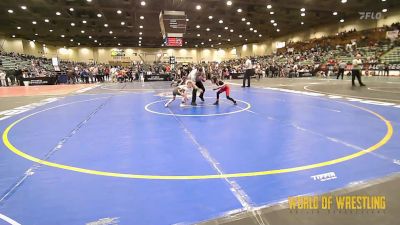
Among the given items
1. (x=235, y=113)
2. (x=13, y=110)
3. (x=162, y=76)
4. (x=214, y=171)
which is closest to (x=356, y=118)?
(x=235, y=113)

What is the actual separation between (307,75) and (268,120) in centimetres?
2787

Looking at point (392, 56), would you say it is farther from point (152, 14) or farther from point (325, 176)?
point (325, 176)

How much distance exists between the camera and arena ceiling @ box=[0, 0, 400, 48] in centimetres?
2631

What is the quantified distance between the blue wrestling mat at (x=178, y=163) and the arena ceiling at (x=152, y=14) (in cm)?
2062

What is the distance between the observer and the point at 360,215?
2.85 meters

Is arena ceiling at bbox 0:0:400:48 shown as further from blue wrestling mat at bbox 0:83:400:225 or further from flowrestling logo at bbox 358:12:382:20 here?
blue wrestling mat at bbox 0:83:400:225

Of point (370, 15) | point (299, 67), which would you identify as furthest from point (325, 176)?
point (370, 15)

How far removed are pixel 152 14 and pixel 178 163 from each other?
29.7 m

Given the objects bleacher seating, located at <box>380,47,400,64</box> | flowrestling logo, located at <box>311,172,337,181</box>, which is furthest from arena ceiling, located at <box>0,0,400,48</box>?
flowrestling logo, located at <box>311,172,337,181</box>

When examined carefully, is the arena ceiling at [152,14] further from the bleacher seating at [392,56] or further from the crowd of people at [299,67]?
the bleacher seating at [392,56]

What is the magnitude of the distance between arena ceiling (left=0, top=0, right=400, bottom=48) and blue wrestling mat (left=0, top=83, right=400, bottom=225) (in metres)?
20.6

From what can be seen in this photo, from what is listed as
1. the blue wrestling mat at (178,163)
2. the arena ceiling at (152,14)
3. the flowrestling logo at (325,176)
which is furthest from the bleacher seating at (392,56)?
the flowrestling logo at (325,176)

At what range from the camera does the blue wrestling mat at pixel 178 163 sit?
10.3 ft

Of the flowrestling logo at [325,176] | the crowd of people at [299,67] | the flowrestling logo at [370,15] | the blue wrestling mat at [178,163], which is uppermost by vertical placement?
the flowrestling logo at [370,15]
